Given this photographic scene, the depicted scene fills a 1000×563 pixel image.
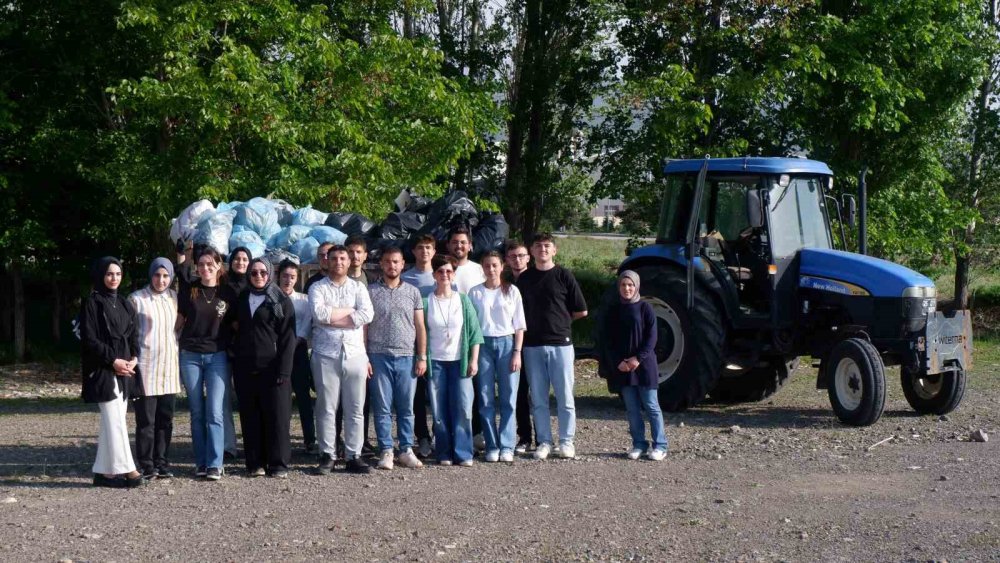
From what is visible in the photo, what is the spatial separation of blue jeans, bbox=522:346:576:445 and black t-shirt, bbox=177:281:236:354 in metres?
2.28

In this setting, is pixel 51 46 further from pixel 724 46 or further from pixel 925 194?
pixel 925 194

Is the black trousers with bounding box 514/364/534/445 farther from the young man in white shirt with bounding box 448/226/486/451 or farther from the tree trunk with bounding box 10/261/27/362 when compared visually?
the tree trunk with bounding box 10/261/27/362

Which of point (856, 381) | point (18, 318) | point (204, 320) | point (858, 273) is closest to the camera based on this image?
point (204, 320)

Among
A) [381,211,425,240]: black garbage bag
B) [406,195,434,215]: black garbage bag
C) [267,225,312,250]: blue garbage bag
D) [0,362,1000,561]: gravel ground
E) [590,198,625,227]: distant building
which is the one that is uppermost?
[590,198,625,227]: distant building

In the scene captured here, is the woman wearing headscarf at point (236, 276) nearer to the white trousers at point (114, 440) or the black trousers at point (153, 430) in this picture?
the black trousers at point (153, 430)

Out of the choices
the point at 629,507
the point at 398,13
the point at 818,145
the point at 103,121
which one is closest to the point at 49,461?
the point at 629,507

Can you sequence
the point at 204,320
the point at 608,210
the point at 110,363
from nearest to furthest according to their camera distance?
the point at 110,363 < the point at 204,320 < the point at 608,210

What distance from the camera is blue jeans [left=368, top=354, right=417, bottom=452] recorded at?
8.45 metres

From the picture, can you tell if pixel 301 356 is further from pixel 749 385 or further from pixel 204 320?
pixel 749 385

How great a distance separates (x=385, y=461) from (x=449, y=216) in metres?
3.41

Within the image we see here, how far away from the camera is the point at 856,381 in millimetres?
10453

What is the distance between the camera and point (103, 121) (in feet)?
58.0

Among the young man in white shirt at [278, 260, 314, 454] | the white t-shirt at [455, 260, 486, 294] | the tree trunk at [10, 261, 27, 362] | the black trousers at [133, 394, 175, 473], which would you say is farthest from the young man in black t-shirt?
the tree trunk at [10, 261, 27, 362]

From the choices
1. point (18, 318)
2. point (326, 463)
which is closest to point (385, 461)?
point (326, 463)
